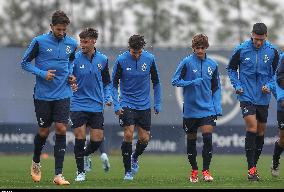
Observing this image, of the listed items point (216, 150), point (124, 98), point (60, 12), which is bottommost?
point (216, 150)

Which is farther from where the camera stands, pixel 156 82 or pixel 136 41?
pixel 156 82

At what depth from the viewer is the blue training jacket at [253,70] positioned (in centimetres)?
1708

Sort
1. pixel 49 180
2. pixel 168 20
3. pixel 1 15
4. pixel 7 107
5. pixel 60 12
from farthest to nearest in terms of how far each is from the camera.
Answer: pixel 1 15, pixel 168 20, pixel 7 107, pixel 49 180, pixel 60 12

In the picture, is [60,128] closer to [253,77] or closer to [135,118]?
[135,118]

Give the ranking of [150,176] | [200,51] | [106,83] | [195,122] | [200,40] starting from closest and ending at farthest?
[200,40] < [200,51] < [195,122] < [106,83] < [150,176]

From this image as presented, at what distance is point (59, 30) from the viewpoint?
15.8 meters

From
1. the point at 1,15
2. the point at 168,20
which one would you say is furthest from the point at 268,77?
the point at 1,15

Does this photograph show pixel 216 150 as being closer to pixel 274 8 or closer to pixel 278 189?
pixel 278 189

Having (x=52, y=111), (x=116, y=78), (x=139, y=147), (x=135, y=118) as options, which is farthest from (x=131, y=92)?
(x=52, y=111)

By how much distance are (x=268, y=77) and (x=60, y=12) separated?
4.04 meters

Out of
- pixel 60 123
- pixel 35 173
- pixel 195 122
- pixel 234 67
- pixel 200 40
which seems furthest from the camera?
pixel 234 67

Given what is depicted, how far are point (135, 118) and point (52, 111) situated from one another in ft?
6.18

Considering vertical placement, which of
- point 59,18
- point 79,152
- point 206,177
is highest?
point 59,18

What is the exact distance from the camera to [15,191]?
13078 mm
